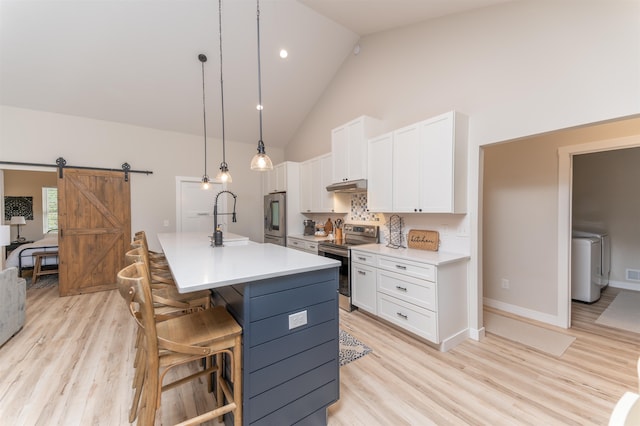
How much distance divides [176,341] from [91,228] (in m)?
4.39

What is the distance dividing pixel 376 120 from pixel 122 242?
476 centimetres

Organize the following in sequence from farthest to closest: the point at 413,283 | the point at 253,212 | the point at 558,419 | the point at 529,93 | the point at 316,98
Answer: the point at 253,212
the point at 316,98
the point at 413,283
the point at 529,93
the point at 558,419

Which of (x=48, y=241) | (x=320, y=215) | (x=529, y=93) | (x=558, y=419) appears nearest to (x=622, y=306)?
(x=558, y=419)

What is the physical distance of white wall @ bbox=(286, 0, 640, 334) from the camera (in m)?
1.91

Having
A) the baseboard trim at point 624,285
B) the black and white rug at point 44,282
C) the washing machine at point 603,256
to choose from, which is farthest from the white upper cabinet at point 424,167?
the black and white rug at point 44,282

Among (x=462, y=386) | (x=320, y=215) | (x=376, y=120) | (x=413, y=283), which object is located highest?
(x=376, y=120)

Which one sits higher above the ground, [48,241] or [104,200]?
[104,200]

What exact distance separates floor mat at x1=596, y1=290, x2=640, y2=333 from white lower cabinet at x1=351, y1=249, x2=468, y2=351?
6.04 feet

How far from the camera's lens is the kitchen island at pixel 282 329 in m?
1.42

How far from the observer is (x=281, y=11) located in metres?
3.45

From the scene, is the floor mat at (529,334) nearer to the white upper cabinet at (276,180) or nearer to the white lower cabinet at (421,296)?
the white lower cabinet at (421,296)

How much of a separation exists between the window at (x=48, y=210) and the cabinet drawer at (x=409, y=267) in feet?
28.7

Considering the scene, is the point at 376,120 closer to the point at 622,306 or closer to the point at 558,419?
the point at 558,419

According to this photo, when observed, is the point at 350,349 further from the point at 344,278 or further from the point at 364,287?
the point at 344,278
